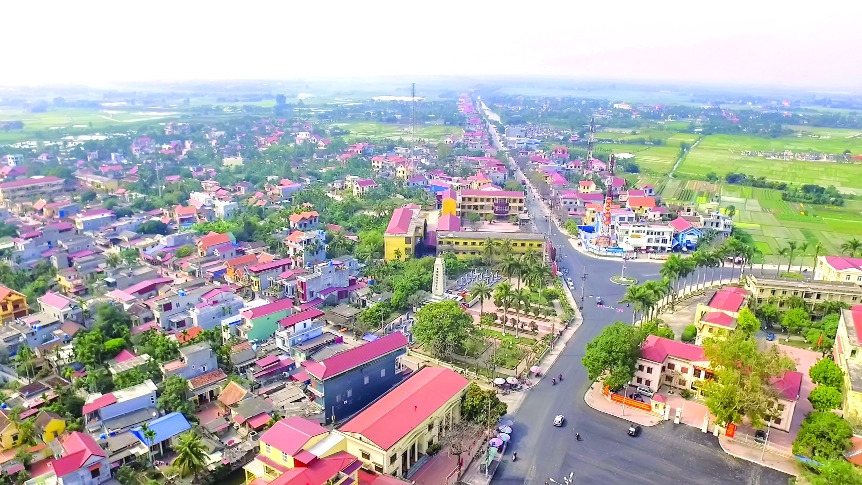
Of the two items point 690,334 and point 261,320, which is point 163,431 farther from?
point 690,334

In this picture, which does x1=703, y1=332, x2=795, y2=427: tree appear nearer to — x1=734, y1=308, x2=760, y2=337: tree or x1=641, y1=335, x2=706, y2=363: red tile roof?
x1=641, y1=335, x2=706, y2=363: red tile roof

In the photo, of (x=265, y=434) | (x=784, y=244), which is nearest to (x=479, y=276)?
(x=265, y=434)

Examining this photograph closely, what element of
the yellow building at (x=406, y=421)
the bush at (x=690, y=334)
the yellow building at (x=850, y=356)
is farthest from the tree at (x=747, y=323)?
the yellow building at (x=406, y=421)

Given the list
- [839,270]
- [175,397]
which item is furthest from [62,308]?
[839,270]

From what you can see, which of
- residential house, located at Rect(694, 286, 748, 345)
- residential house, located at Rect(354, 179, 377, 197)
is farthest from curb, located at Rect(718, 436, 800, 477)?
residential house, located at Rect(354, 179, 377, 197)

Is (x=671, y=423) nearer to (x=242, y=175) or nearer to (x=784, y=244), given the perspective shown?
(x=784, y=244)

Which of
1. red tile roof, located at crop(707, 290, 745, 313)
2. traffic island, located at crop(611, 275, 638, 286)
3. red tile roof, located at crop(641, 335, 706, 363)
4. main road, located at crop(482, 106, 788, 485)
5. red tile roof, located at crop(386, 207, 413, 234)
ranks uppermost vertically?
red tile roof, located at crop(386, 207, 413, 234)
